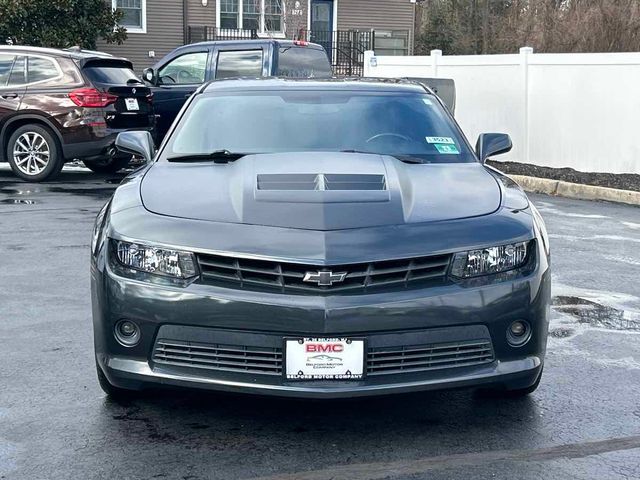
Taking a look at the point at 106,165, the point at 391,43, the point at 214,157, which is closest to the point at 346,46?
the point at 391,43

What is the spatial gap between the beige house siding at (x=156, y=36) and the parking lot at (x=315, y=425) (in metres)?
21.0

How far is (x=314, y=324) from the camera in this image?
12.7 feet

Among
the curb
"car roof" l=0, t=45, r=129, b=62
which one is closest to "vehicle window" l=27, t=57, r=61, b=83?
"car roof" l=0, t=45, r=129, b=62

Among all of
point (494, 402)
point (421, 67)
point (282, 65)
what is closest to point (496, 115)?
point (421, 67)

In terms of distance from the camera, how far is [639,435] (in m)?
4.31

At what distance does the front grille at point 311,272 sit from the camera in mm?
3959

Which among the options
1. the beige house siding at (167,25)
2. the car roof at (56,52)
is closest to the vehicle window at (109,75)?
the car roof at (56,52)

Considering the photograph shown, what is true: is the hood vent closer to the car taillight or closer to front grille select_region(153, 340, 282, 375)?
front grille select_region(153, 340, 282, 375)

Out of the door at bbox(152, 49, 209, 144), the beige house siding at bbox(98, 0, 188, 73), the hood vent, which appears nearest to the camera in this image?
the hood vent

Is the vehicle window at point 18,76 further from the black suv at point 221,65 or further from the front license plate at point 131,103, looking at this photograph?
the black suv at point 221,65

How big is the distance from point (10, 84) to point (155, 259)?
32.7 ft

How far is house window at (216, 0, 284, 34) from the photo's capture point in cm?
2734

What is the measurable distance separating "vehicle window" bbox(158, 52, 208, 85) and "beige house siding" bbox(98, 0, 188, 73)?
38.4 ft

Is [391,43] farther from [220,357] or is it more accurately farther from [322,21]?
[220,357]
